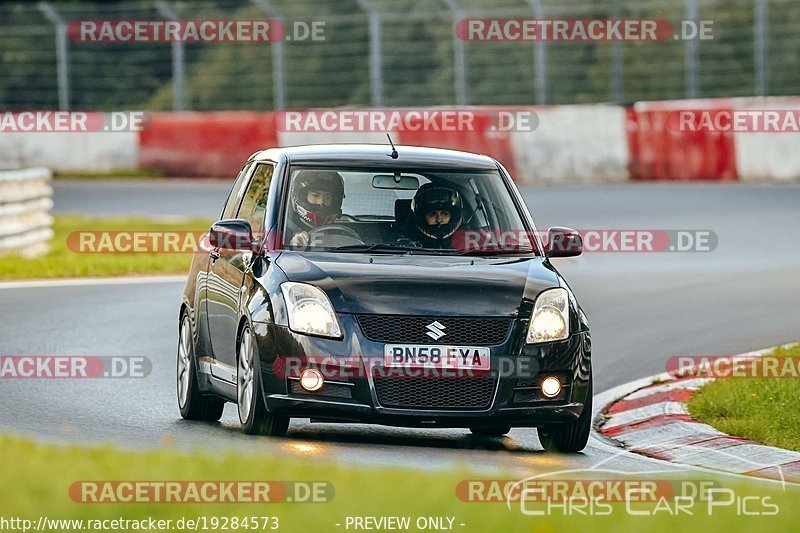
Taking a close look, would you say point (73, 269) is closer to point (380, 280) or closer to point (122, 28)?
point (380, 280)

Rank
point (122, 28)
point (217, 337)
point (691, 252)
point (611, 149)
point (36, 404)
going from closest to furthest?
point (217, 337) < point (36, 404) < point (691, 252) < point (611, 149) < point (122, 28)

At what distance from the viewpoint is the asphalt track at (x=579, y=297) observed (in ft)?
31.8

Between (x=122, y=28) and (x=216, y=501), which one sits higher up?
(x=122, y=28)

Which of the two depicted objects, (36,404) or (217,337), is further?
(36,404)

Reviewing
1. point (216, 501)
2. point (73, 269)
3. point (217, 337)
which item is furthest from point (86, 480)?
point (73, 269)

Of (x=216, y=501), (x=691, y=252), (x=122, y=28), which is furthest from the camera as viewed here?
(x=122, y=28)

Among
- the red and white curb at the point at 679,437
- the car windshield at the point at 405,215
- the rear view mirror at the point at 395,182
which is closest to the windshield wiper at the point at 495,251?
the car windshield at the point at 405,215

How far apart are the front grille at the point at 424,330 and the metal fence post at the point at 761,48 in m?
22.1

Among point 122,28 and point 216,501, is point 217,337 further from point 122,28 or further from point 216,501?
point 122,28

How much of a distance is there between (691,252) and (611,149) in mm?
8051

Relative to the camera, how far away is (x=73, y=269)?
2034 cm

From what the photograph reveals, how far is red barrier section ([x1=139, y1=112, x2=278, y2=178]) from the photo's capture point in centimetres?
3153

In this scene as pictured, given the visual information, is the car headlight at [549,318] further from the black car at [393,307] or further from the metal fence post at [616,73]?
the metal fence post at [616,73]

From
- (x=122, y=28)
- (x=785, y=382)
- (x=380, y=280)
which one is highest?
(x=122, y=28)
